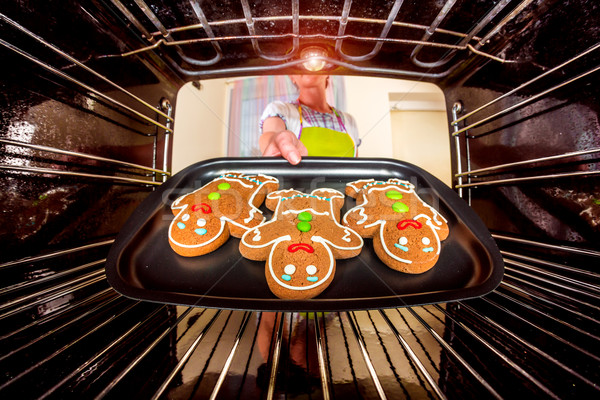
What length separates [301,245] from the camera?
56cm

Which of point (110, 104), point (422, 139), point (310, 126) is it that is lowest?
point (110, 104)

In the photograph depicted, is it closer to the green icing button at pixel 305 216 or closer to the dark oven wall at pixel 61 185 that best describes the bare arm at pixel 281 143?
the green icing button at pixel 305 216

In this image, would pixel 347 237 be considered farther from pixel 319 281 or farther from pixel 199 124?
pixel 199 124

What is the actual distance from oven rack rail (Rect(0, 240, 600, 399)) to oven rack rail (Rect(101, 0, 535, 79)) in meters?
0.53

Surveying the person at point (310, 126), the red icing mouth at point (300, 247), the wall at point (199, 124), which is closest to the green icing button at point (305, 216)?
the red icing mouth at point (300, 247)

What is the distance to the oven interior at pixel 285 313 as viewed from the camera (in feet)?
1.07

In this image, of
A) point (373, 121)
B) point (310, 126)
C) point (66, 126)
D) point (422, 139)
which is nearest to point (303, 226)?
point (66, 126)

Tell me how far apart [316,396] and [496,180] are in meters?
0.71

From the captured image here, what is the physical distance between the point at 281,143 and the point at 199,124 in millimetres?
2019

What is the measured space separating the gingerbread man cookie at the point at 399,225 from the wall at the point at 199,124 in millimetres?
1786

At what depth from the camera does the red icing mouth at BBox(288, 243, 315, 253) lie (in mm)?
548

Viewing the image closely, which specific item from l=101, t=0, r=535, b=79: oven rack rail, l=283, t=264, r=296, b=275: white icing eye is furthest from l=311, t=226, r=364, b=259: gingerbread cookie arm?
l=101, t=0, r=535, b=79: oven rack rail

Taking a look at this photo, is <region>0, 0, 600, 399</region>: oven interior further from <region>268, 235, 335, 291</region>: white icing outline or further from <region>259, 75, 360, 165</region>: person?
<region>259, 75, 360, 165</region>: person

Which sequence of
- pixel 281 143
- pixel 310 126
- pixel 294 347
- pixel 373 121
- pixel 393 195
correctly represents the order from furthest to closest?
pixel 373 121
pixel 310 126
pixel 281 143
pixel 393 195
pixel 294 347
